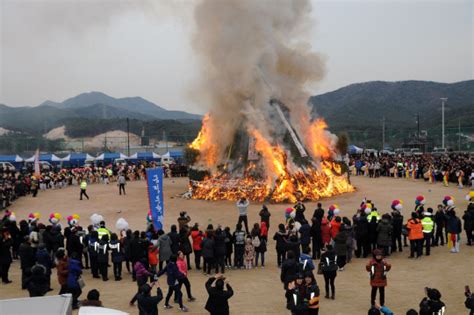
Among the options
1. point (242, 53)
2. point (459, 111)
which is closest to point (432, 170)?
point (242, 53)

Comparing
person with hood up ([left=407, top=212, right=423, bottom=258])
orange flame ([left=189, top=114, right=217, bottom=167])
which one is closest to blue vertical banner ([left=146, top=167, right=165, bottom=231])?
person with hood up ([left=407, top=212, right=423, bottom=258])

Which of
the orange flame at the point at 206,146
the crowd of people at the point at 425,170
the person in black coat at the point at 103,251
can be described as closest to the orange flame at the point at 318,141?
the orange flame at the point at 206,146

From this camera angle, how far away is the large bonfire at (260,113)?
1083 inches

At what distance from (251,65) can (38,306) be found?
1043 inches

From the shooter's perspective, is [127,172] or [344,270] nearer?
[344,270]

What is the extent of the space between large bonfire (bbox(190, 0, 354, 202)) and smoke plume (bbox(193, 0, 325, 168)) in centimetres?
7

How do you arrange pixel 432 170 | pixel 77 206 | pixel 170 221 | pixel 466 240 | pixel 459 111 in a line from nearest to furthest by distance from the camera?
1. pixel 466 240
2. pixel 170 221
3. pixel 77 206
4. pixel 432 170
5. pixel 459 111

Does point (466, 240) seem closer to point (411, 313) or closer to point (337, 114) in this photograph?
point (411, 313)

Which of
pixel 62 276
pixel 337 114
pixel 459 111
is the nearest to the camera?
pixel 62 276

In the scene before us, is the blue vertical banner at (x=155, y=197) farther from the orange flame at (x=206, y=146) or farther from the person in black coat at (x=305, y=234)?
the orange flame at (x=206, y=146)

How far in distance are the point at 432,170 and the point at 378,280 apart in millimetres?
27594

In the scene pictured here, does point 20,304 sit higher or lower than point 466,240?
higher

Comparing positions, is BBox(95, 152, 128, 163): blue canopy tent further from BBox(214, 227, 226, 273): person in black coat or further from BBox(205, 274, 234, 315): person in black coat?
BBox(205, 274, 234, 315): person in black coat

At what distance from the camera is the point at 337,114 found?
166m
